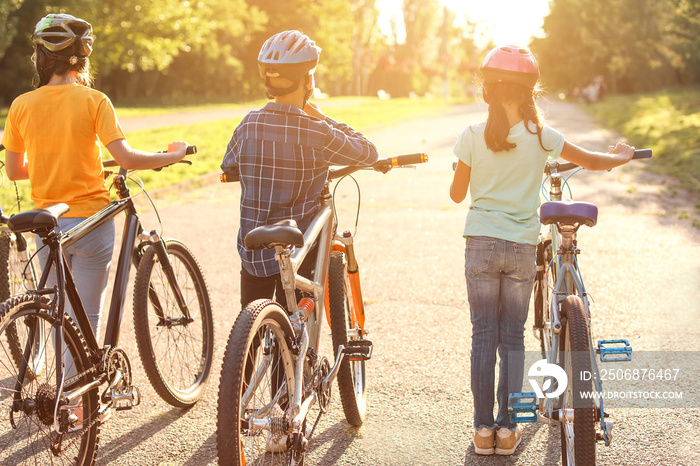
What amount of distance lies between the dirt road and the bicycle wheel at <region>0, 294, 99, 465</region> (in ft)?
1.59

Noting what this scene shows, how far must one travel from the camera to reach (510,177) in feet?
11.1

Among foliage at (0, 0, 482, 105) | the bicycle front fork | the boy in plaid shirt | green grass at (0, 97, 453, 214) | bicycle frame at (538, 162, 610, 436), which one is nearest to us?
bicycle frame at (538, 162, 610, 436)

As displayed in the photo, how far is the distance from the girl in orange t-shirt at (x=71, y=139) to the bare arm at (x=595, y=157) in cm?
175

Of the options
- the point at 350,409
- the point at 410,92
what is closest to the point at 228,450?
the point at 350,409

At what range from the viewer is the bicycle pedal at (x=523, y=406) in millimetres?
3248

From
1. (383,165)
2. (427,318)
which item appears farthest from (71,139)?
(427,318)

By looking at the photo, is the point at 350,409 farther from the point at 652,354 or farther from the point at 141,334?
the point at 652,354

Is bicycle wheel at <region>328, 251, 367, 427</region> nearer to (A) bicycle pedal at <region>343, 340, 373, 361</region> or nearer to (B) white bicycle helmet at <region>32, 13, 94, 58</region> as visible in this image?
(A) bicycle pedal at <region>343, 340, 373, 361</region>

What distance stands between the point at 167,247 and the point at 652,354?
3.00 m

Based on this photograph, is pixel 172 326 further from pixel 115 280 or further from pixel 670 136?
pixel 670 136

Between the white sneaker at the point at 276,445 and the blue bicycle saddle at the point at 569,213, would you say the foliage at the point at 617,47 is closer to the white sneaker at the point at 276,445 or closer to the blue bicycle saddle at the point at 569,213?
the blue bicycle saddle at the point at 569,213

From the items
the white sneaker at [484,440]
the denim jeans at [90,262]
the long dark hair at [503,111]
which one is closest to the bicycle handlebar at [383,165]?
the long dark hair at [503,111]

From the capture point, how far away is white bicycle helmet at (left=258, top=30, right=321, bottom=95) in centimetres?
318

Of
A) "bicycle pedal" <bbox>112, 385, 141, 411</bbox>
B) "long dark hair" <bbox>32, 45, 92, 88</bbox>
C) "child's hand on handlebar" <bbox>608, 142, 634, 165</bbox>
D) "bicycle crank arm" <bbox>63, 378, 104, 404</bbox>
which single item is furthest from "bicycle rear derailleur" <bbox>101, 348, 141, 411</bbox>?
"child's hand on handlebar" <bbox>608, 142, 634, 165</bbox>
